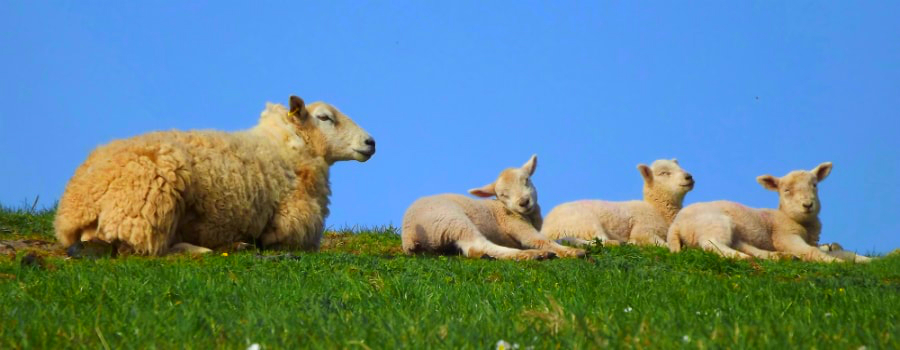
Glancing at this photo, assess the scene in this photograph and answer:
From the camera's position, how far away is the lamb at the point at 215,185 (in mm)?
11305

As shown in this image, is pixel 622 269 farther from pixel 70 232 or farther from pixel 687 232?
pixel 70 232

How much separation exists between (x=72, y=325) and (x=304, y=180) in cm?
781

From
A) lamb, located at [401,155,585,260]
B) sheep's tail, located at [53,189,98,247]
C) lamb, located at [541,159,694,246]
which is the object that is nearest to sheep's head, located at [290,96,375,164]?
lamb, located at [401,155,585,260]

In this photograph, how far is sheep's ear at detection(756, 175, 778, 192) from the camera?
1469 cm

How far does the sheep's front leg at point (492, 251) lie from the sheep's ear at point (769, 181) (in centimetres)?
451

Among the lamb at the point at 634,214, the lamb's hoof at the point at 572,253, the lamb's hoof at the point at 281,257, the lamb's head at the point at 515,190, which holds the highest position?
the lamb at the point at 634,214

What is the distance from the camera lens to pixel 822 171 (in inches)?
584

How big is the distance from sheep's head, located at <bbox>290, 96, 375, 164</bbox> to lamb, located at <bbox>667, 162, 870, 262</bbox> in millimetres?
4318

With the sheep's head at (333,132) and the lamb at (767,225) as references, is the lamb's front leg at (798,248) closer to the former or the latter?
the lamb at (767,225)

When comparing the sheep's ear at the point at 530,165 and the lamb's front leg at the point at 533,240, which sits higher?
the sheep's ear at the point at 530,165

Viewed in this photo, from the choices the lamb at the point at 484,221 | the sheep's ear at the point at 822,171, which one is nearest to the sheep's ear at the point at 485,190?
the lamb at the point at 484,221

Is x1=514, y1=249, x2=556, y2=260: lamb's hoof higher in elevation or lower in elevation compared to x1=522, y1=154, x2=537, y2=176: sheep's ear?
lower

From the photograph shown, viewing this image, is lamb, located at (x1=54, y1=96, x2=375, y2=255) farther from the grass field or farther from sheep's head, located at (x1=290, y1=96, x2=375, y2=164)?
the grass field

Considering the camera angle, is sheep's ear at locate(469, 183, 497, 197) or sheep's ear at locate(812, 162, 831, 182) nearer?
sheep's ear at locate(469, 183, 497, 197)
